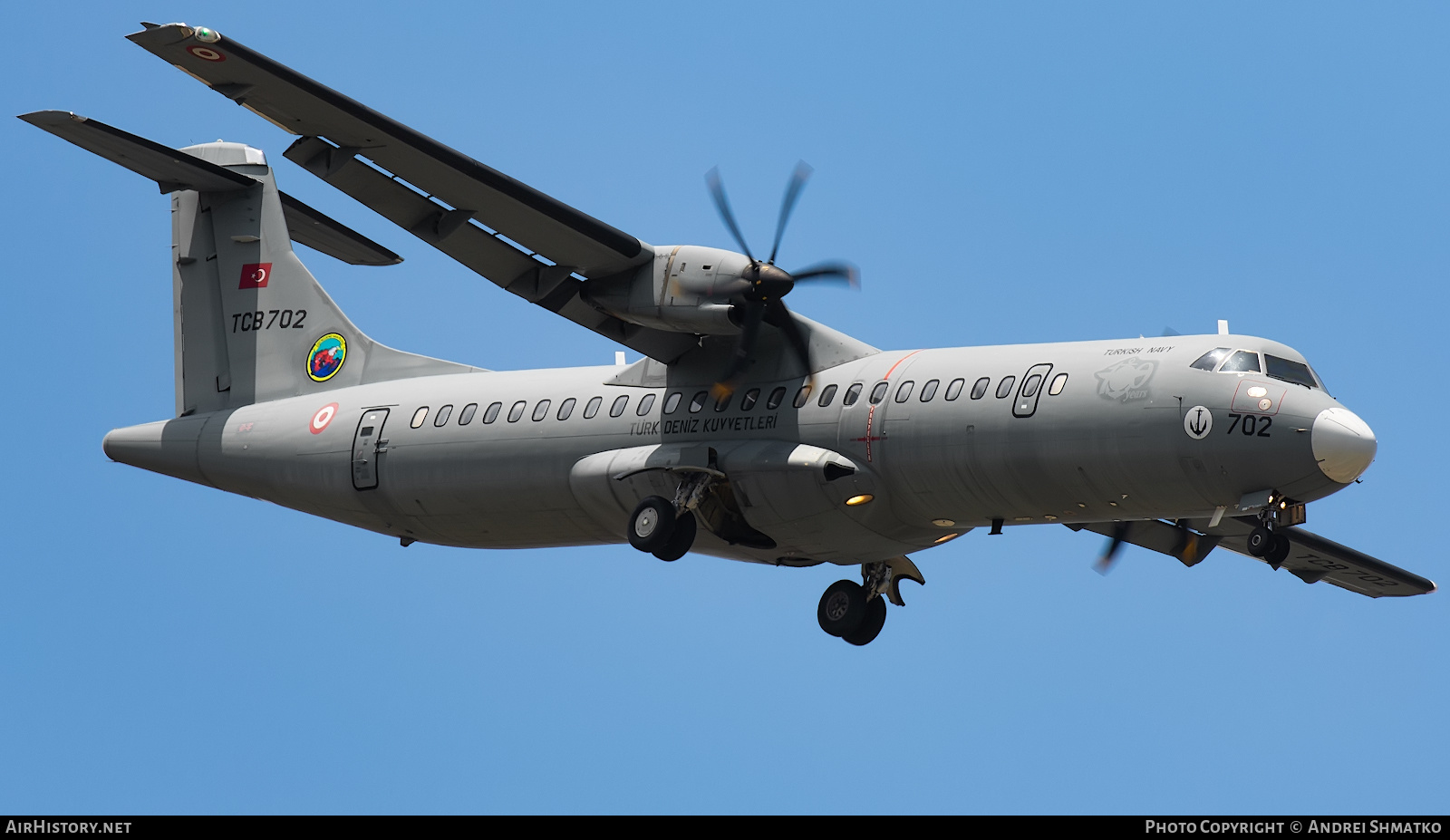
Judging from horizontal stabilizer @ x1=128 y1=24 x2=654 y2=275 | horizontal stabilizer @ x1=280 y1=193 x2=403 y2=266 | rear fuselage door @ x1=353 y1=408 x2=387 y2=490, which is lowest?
rear fuselage door @ x1=353 y1=408 x2=387 y2=490

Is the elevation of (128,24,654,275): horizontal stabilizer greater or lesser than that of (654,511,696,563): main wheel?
greater

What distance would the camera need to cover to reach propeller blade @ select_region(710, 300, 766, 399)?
19.6 meters

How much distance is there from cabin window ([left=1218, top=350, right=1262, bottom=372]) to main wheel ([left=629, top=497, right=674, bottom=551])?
19.5 feet

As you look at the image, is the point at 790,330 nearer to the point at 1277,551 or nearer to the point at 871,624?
the point at 871,624

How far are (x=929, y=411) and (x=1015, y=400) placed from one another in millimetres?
919

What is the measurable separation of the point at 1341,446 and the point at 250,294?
14449 millimetres

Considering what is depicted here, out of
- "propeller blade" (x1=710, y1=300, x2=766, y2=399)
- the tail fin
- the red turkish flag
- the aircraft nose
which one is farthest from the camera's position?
the red turkish flag

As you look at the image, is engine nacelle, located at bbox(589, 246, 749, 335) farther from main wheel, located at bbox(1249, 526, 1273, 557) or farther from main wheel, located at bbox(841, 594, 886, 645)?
main wheel, located at bbox(1249, 526, 1273, 557)

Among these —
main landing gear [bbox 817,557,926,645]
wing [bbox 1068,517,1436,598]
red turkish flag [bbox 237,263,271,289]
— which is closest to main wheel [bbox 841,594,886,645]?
main landing gear [bbox 817,557,926,645]

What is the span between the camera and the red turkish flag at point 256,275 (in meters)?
24.7

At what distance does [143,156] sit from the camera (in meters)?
22.9

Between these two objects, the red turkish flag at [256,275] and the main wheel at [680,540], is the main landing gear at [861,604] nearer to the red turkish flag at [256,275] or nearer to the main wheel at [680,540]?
the main wheel at [680,540]

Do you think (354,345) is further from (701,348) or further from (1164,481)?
(1164,481)

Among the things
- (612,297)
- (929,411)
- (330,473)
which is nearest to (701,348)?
(612,297)
